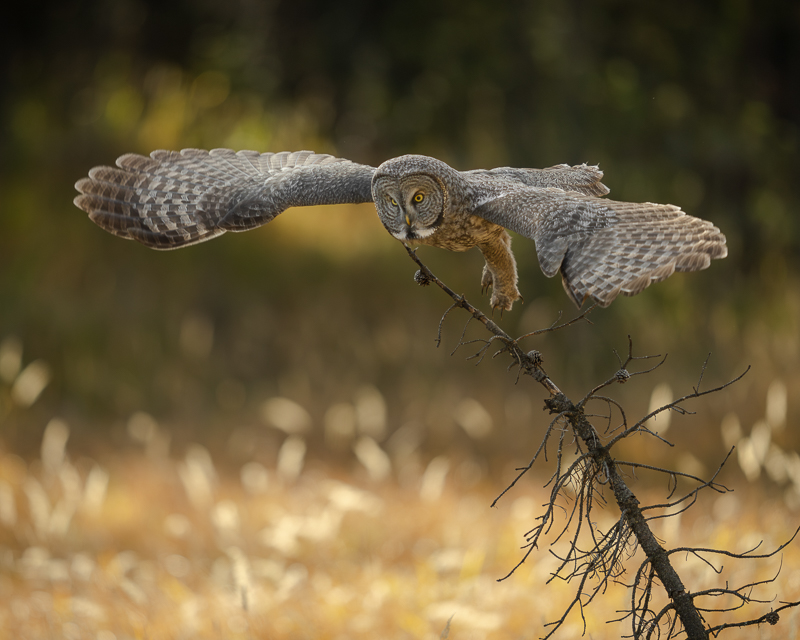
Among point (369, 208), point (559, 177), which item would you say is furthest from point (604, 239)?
point (369, 208)

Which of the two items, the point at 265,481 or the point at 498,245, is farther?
the point at 265,481

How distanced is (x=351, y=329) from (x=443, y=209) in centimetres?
384

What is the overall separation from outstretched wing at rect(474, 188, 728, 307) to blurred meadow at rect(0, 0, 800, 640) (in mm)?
1318

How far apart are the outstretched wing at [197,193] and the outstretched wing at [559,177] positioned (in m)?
0.42

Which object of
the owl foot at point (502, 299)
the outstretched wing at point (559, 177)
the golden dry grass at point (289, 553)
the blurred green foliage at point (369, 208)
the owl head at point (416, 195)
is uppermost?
the blurred green foliage at point (369, 208)

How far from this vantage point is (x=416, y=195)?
2.00m

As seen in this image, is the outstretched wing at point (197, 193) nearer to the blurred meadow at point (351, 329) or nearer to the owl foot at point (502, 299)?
the owl foot at point (502, 299)

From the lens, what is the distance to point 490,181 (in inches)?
85.4

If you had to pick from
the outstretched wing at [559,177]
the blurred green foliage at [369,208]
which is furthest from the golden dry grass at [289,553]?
the outstretched wing at [559,177]

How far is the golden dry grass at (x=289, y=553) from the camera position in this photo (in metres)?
2.62

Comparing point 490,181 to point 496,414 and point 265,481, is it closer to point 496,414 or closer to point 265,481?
point 265,481

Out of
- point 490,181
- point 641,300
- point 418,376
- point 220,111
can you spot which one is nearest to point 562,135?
point 641,300

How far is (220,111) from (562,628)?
604 cm

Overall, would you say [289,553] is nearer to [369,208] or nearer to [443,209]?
[443,209]
